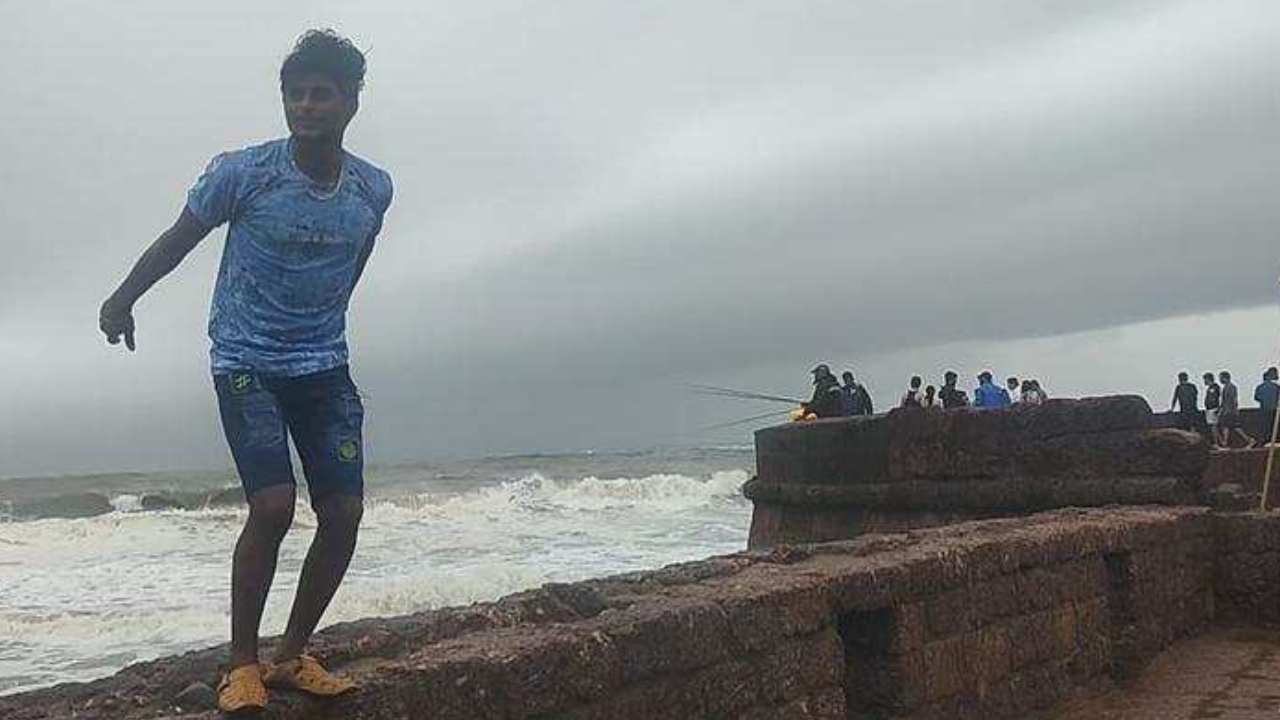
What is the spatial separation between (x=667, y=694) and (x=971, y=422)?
7212 millimetres

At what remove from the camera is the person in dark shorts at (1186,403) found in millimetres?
18562

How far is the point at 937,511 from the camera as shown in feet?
36.0

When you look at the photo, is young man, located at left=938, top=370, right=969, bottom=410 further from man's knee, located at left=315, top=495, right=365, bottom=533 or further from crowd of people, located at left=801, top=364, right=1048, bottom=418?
man's knee, located at left=315, top=495, right=365, bottom=533

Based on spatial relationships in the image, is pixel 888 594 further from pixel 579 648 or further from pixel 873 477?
pixel 873 477

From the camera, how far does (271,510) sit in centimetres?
282

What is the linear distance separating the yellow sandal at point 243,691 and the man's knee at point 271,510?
1.08 feet

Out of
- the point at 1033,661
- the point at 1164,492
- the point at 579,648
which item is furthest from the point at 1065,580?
the point at 579,648

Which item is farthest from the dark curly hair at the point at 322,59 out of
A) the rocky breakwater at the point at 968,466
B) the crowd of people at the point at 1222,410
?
the crowd of people at the point at 1222,410

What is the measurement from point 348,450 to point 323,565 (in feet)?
0.99

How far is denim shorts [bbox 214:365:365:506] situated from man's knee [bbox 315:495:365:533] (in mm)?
17

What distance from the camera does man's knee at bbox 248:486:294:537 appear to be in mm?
2820

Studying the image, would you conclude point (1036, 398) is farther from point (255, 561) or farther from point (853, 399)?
point (255, 561)

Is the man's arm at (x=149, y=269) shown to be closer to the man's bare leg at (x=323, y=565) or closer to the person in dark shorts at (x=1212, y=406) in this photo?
the man's bare leg at (x=323, y=565)

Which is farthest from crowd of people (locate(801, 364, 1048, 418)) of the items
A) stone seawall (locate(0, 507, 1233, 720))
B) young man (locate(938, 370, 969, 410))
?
stone seawall (locate(0, 507, 1233, 720))
